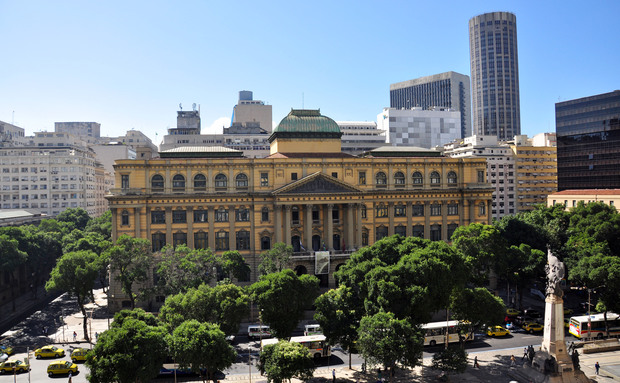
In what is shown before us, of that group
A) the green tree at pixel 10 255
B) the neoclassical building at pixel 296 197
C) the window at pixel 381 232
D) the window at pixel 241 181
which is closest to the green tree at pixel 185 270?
the neoclassical building at pixel 296 197

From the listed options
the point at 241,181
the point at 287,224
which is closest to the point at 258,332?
the point at 287,224

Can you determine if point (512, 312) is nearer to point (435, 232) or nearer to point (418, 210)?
point (435, 232)

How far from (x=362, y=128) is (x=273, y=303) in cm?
12603

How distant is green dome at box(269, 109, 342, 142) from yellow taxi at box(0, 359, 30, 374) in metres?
55.0

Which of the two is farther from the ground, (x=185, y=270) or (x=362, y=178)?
(x=362, y=178)

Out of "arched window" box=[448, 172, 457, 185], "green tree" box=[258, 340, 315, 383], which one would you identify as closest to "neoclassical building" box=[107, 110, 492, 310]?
"arched window" box=[448, 172, 457, 185]

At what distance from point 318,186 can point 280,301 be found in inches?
1377

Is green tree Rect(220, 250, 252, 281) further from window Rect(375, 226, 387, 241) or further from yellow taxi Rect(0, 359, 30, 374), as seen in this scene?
window Rect(375, 226, 387, 241)

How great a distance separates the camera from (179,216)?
277 ft

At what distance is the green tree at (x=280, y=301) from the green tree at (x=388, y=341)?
9860 mm

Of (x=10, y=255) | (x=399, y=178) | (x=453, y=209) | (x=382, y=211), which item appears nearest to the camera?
(x=10, y=255)

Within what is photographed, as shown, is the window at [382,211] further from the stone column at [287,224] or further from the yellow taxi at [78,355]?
the yellow taxi at [78,355]

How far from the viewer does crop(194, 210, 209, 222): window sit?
8500 cm

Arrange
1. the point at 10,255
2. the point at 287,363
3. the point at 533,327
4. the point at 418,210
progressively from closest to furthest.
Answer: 1. the point at 287,363
2. the point at 533,327
3. the point at 10,255
4. the point at 418,210
